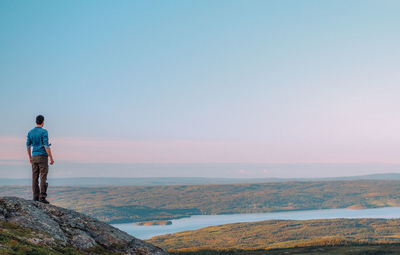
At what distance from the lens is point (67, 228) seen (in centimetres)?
2667

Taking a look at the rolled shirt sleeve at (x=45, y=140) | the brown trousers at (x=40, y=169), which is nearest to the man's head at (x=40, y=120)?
the rolled shirt sleeve at (x=45, y=140)

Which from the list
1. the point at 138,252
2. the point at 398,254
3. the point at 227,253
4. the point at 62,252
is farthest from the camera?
the point at 227,253

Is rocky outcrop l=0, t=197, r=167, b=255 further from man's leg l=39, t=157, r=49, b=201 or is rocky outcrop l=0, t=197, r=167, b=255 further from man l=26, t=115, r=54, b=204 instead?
man l=26, t=115, r=54, b=204

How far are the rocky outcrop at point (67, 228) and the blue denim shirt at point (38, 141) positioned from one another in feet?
12.3

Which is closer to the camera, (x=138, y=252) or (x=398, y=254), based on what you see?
(x=138, y=252)

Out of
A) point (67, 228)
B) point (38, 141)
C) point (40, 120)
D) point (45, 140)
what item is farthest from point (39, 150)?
point (67, 228)

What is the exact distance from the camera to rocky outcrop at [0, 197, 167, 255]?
24.6m

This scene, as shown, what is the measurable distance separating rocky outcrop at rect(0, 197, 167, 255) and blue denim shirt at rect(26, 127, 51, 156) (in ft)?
12.3

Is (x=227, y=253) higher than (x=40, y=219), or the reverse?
(x=40, y=219)

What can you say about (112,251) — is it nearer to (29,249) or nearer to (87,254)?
(87,254)

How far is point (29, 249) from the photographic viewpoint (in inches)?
782

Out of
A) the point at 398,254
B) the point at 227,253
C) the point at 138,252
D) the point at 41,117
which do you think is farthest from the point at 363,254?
the point at 41,117

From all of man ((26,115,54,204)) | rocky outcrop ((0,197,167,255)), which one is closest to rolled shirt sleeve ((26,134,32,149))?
man ((26,115,54,204))

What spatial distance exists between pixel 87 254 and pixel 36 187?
7329mm
